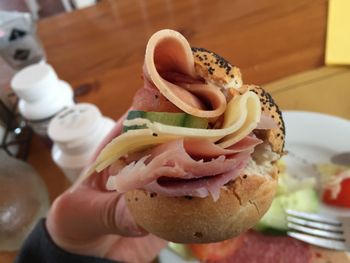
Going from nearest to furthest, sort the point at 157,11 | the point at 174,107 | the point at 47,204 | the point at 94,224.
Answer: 1. the point at 174,107
2. the point at 94,224
3. the point at 47,204
4. the point at 157,11

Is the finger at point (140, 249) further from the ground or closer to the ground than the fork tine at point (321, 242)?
further from the ground

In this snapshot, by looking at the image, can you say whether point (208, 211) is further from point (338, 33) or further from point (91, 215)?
point (338, 33)

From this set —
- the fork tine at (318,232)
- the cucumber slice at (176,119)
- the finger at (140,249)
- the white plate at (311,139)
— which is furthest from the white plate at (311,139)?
the cucumber slice at (176,119)

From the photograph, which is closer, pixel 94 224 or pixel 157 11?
pixel 94 224

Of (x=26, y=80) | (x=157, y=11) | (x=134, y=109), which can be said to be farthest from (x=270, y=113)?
(x=157, y=11)

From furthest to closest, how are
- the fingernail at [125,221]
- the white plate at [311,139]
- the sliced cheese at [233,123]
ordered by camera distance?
the white plate at [311,139], the fingernail at [125,221], the sliced cheese at [233,123]

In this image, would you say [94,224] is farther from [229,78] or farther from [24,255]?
[229,78]

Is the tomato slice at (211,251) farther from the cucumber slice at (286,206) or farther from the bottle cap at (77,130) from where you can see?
the bottle cap at (77,130)
